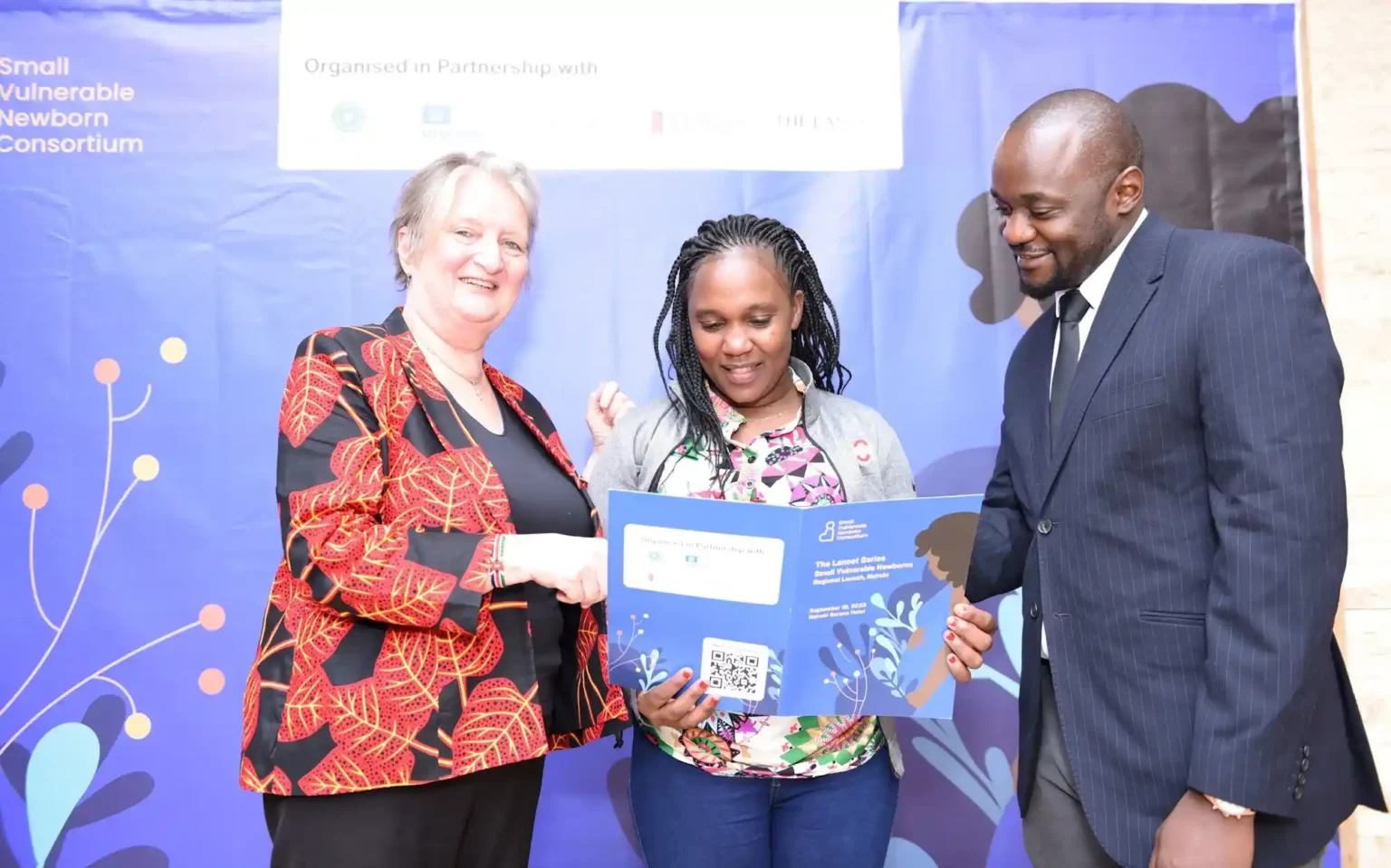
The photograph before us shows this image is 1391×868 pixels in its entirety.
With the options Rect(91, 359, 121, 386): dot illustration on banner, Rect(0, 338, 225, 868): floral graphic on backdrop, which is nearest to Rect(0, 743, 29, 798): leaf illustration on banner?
Rect(0, 338, 225, 868): floral graphic on backdrop

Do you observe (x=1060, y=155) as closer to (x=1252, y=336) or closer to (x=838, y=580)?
(x=1252, y=336)

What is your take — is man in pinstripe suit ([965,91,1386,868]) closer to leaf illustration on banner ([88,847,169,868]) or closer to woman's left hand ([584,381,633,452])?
woman's left hand ([584,381,633,452])

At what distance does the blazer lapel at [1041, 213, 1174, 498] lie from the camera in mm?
1523

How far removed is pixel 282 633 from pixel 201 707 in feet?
4.34

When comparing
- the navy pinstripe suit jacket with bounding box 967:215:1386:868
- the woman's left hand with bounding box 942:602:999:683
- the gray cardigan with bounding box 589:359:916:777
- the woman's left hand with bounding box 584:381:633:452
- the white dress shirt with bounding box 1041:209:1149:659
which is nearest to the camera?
the navy pinstripe suit jacket with bounding box 967:215:1386:868

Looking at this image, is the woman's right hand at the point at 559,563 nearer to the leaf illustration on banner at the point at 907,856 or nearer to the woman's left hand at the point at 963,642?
the woman's left hand at the point at 963,642

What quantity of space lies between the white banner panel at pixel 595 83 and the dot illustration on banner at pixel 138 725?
5.25 ft

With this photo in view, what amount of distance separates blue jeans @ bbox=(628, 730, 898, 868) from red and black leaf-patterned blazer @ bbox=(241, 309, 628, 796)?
38cm

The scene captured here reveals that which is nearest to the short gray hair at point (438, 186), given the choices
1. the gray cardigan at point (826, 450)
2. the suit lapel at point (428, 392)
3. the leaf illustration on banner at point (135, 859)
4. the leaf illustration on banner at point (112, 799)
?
the suit lapel at point (428, 392)

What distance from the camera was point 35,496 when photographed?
8.60ft

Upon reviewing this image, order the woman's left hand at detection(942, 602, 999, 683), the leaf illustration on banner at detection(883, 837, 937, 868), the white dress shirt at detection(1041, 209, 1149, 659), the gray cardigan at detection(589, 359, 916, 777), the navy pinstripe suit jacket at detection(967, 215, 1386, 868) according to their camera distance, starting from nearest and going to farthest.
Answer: the navy pinstripe suit jacket at detection(967, 215, 1386, 868) → the white dress shirt at detection(1041, 209, 1149, 659) → the woman's left hand at detection(942, 602, 999, 683) → the gray cardigan at detection(589, 359, 916, 777) → the leaf illustration on banner at detection(883, 837, 937, 868)

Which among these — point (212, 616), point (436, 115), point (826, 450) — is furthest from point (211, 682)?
point (826, 450)

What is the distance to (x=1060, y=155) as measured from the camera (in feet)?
5.29

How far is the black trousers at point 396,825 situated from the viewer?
4.95ft
